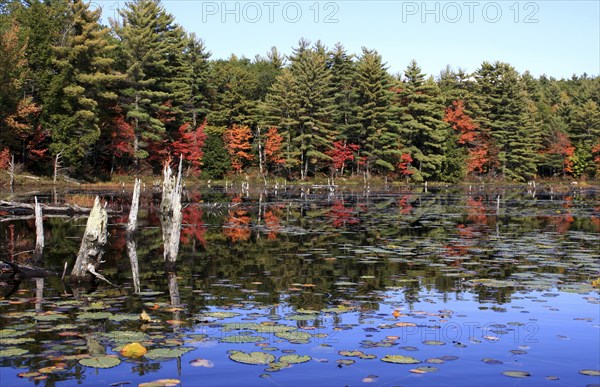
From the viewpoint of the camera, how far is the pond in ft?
21.8

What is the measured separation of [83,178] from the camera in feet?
179

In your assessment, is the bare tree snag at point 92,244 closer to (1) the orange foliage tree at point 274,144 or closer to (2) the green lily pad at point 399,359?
(2) the green lily pad at point 399,359

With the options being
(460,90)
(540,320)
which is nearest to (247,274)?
(540,320)

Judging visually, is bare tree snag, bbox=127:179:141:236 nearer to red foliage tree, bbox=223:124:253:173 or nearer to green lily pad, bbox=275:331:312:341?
green lily pad, bbox=275:331:312:341

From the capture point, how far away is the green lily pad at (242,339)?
7.67 metres

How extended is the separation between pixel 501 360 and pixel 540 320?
2.28 metres

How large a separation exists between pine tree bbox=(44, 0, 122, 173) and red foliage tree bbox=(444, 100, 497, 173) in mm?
46067

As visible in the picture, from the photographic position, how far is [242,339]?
25.4 feet

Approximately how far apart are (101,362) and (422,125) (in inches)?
2666

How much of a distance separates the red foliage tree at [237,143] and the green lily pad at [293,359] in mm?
62853

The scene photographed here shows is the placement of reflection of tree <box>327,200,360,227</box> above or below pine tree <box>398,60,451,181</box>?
below

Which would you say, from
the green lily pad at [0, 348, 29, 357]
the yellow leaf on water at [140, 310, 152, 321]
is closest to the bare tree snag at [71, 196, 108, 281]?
the yellow leaf on water at [140, 310, 152, 321]

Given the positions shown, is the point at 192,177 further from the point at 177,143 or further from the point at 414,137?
the point at 414,137

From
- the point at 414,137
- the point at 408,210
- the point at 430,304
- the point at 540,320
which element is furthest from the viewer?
the point at 414,137
